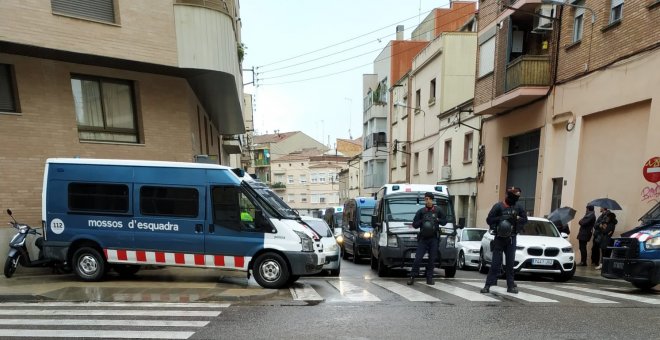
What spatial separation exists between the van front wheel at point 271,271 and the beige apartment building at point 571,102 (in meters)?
8.51

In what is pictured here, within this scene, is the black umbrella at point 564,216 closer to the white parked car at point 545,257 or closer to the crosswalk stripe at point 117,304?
the white parked car at point 545,257

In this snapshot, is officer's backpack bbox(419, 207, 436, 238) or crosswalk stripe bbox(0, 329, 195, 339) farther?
officer's backpack bbox(419, 207, 436, 238)

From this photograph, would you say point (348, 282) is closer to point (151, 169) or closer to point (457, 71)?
point (151, 169)

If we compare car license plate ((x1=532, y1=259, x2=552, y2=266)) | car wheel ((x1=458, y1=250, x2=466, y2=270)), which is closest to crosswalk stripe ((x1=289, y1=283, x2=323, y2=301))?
car license plate ((x1=532, y1=259, x2=552, y2=266))

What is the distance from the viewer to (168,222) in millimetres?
8547

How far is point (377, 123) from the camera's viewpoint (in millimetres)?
39688

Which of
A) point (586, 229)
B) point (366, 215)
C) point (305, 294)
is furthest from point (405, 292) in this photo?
point (366, 215)

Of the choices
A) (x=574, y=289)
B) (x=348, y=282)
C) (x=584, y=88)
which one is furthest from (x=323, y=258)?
(x=584, y=88)

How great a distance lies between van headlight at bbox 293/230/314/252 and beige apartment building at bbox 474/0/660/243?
7.92 meters

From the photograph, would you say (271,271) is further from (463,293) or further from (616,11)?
(616,11)

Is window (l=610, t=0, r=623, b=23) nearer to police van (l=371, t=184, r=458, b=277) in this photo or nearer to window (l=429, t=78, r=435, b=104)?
police van (l=371, t=184, r=458, b=277)

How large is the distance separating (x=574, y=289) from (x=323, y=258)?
5.01m

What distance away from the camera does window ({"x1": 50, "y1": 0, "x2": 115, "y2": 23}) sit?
1005 cm

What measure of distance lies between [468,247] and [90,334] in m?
11.5
